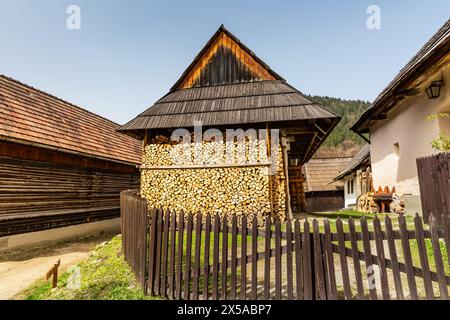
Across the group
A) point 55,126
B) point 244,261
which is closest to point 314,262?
point 244,261

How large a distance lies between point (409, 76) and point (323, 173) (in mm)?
24033

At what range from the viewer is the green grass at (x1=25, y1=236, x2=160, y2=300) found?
417cm

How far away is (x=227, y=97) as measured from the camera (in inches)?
439

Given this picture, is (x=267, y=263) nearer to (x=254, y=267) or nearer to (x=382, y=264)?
(x=254, y=267)

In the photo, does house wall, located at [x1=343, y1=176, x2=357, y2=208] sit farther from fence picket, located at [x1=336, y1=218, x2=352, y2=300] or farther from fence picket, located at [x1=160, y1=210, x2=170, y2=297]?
fence picket, located at [x1=160, y1=210, x2=170, y2=297]

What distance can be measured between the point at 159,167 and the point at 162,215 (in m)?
6.13

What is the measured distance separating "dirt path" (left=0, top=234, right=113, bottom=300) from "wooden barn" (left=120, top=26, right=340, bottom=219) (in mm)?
3065

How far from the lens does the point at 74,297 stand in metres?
4.25

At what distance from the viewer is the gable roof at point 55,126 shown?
383 inches

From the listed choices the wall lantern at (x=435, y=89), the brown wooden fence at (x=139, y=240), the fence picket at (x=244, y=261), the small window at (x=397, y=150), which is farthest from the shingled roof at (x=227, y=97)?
the fence picket at (x=244, y=261)

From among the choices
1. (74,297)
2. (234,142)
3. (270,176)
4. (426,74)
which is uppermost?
(426,74)

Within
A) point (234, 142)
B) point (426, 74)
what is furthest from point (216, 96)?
point (426, 74)

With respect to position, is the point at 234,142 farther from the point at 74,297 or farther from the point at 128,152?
the point at 128,152

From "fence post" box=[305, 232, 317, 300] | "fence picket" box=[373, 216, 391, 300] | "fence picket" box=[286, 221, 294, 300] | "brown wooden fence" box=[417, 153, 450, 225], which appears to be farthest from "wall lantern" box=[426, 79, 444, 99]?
"fence picket" box=[286, 221, 294, 300]
